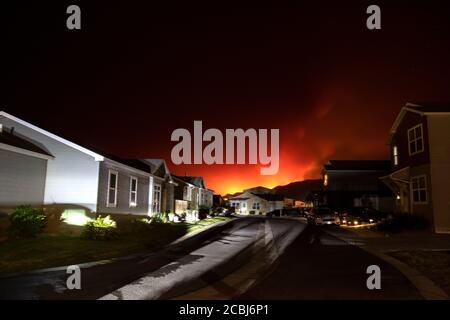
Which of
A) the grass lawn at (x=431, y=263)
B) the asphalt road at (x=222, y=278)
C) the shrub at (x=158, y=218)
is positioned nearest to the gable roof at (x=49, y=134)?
the shrub at (x=158, y=218)

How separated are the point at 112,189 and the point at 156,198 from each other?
8.31 meters

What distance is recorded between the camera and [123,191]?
834 inches

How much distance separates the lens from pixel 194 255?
1299 centimetres

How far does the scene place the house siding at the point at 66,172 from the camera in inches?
695

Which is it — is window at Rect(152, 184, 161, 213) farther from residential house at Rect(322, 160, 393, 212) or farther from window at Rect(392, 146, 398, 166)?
residential house at Rect(322, 160, 393, 212)

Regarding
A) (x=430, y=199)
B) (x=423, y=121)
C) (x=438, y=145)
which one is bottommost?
(x=430, y=199)

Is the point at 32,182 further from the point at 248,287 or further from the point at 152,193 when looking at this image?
the point at 248,287

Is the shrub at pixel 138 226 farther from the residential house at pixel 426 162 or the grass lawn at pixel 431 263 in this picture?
the residential house at pixel 426 162

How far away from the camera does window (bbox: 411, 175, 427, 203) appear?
71.5ft

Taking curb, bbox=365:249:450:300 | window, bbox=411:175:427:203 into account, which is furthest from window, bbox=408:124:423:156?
curb, bbox=365:249:450:300

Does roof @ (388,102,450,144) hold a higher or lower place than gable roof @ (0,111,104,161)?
higher
